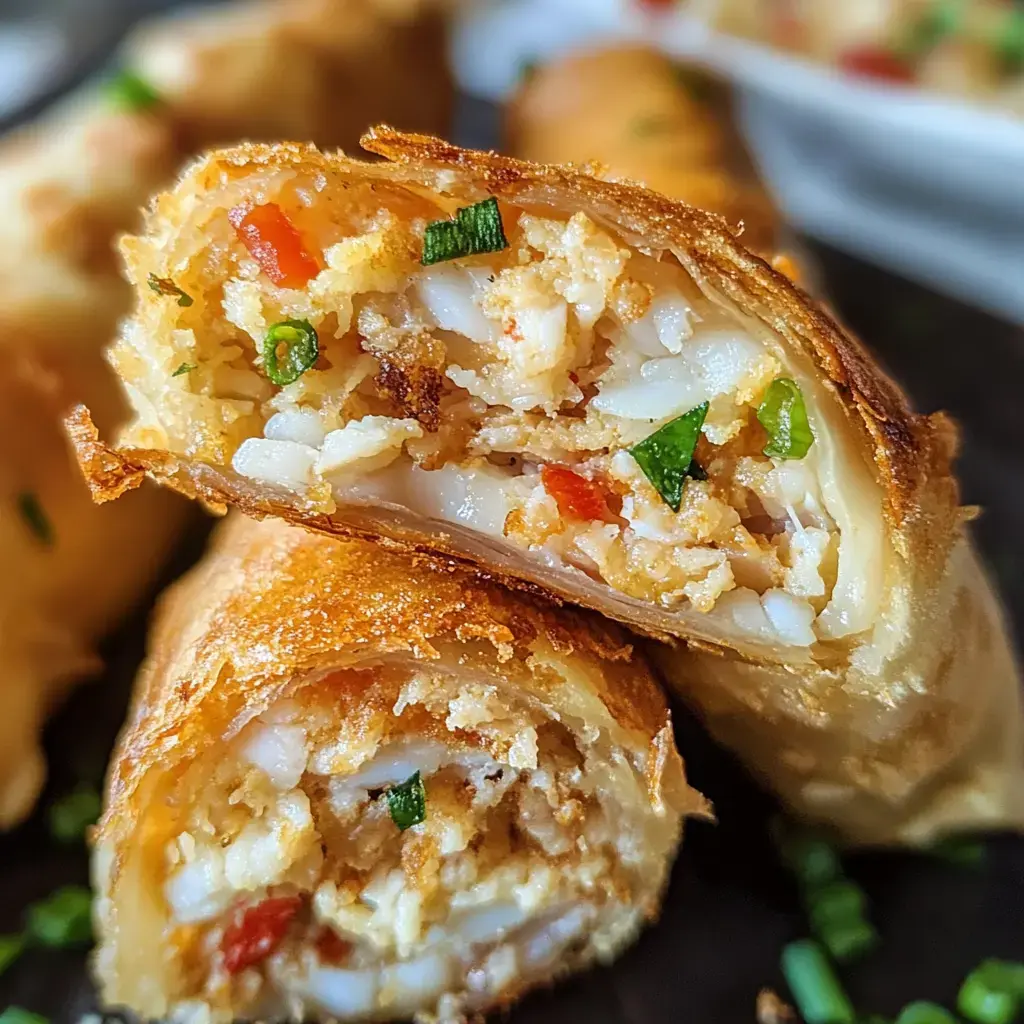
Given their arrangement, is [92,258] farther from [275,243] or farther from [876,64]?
[876,64]

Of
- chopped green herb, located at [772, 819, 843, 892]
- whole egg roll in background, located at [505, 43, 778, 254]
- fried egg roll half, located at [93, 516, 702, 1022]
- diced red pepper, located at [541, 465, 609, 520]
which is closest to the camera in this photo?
diced red pepper, located at [541, 465, 609, 520]

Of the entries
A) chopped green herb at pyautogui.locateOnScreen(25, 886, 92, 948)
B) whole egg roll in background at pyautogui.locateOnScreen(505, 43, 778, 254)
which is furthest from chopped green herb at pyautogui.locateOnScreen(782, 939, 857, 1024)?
whole egg roll in background at pyautogui.locateOnScreen(505, 43, 778, 254)

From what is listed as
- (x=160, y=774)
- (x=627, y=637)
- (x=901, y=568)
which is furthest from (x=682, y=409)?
(x=160, y=774)

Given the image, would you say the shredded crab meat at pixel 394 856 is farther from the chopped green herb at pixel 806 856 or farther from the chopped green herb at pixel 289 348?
the chopped green herb at pixel 289 348

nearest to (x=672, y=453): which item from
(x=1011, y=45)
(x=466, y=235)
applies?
(x=466, y=235)

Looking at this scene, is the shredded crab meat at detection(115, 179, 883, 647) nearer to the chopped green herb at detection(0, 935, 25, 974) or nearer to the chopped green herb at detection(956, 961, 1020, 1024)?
the chopped green herb at detection(956, 961, 1020, 1024)

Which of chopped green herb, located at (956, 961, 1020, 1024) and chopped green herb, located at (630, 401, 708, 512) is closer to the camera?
chopped green herb, located at (630, 401, 708, 512)
